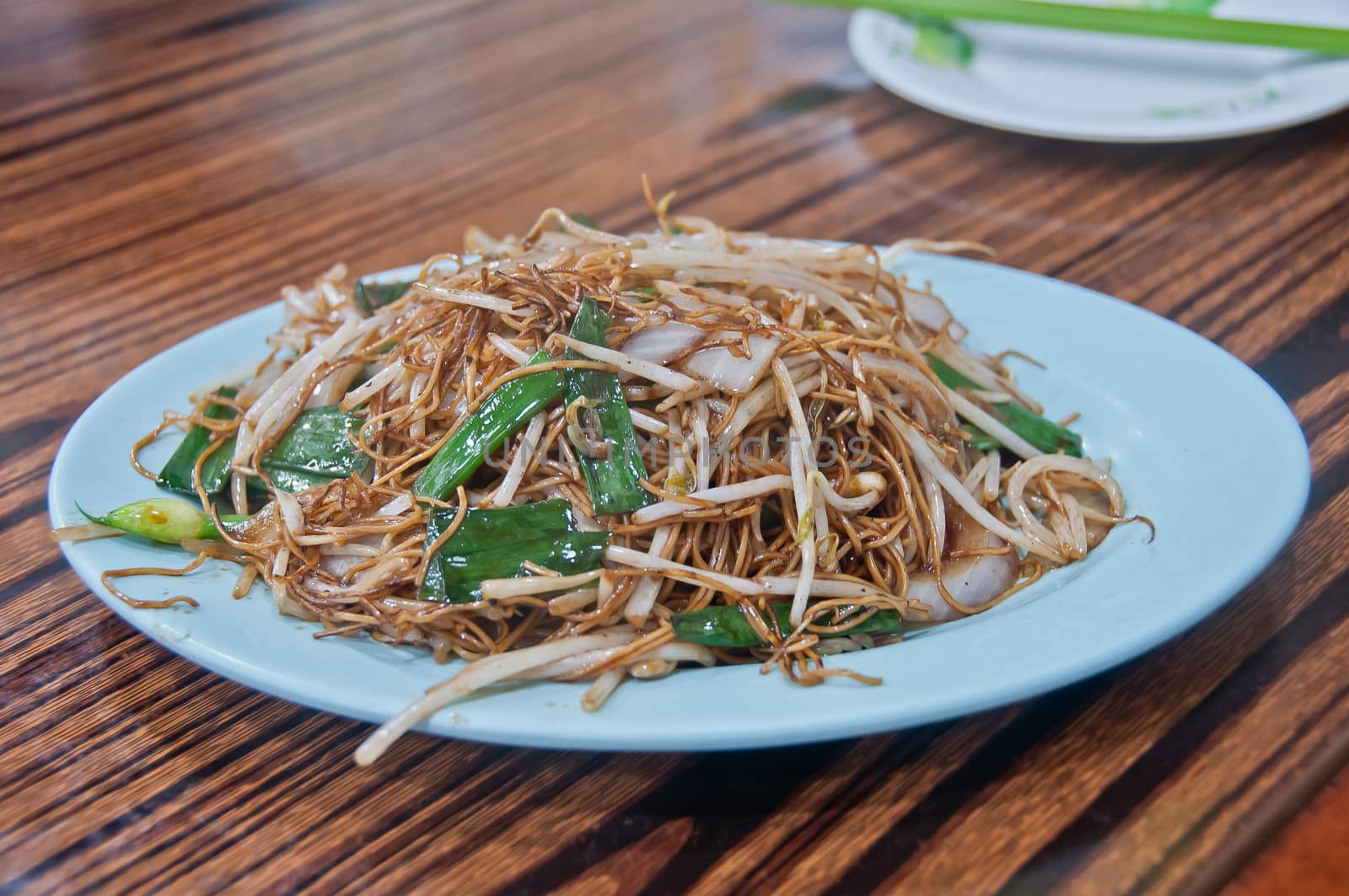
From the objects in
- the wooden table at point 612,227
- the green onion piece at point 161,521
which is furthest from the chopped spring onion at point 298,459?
the wooden table at point 612,227

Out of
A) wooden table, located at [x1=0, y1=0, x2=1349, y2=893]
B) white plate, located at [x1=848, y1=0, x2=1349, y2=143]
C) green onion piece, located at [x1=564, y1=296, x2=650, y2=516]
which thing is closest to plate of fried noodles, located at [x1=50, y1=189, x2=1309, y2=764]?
green onion piece, located at [x1=564, y1=296, x2=650, y2=516]

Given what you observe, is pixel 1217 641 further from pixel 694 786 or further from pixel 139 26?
pixel 139 26

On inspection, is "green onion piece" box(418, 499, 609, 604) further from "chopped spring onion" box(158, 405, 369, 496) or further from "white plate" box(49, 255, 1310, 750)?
"chopped spring onion" box(158, 405, 369, 496)

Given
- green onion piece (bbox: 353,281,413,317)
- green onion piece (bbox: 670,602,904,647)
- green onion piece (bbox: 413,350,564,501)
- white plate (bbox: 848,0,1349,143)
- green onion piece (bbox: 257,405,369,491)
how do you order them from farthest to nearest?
white plate (bbox: 848,0,1349,143), green onion piece (bbox: 353,281,413,317), green onion piece (bbox: 257,405,369,491), green onion piece (bbox: 413,350,564,501), green onion piece (bbox: 670,602,904,647)

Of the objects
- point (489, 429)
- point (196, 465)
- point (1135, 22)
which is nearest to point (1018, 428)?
point (489, 429)

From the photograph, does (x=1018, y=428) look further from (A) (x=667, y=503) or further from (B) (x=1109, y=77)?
(B) (x=1109, y=77)

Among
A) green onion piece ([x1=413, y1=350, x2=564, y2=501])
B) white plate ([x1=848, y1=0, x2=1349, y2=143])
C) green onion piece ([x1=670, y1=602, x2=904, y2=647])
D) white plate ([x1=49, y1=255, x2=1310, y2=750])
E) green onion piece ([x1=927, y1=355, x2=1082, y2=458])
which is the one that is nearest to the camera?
white plate ([x1=49, y1=255, x2=1310, y2=750])

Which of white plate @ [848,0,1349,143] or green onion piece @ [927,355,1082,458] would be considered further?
white plate @ [848,0,1349,143]
